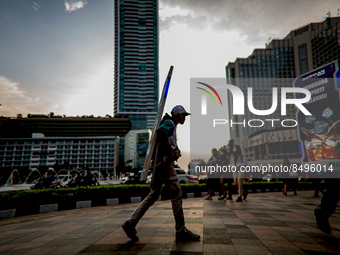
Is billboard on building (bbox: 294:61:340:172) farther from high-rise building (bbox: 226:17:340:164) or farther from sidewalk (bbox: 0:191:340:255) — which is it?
high-rise building (bbox: 226:17:340:164)

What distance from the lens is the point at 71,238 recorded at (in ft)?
11.7

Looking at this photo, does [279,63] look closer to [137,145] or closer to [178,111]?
[137,145]

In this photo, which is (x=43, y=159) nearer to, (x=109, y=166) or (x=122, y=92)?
(x=109, y=166)

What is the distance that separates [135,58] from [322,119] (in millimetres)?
130775

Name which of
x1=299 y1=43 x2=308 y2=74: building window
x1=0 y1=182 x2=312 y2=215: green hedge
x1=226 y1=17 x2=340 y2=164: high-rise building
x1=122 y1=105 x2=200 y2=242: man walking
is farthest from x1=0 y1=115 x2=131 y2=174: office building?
x1=299 y1=43 x2=308 y2=74: building window

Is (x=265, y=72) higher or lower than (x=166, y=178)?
higher

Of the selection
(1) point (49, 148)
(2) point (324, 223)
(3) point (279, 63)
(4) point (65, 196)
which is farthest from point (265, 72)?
(2) point (324, 223)

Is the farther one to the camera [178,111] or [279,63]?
[279,63]

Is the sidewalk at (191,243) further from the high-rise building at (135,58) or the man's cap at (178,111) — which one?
the high-rise building at (135,58)

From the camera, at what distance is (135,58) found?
14000 cm

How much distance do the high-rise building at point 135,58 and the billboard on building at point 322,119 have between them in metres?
116

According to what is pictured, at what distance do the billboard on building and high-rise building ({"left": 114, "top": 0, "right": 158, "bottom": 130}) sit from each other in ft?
382

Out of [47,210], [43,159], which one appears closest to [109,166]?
[43,159]

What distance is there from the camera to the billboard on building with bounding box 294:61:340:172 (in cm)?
2030
